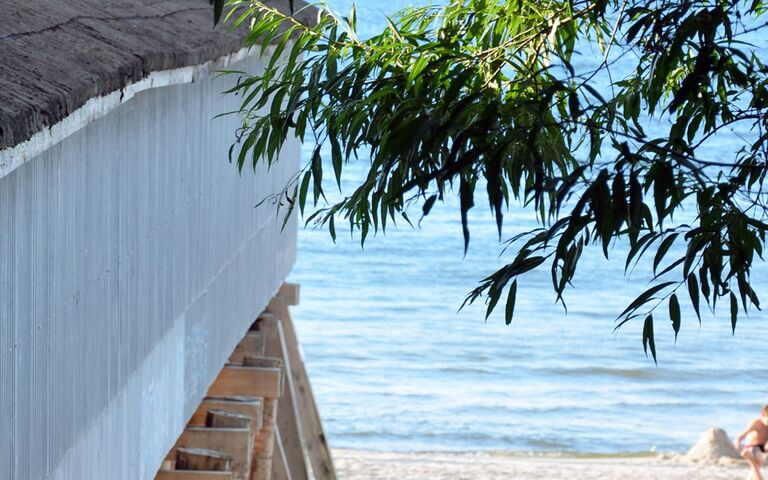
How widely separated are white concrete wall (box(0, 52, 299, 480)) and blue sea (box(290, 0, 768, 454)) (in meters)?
7.25

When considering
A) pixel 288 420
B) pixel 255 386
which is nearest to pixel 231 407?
pixel 255 386

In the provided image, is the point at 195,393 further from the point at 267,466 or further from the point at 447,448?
the point at 447,448

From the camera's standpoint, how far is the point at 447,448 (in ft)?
55.3

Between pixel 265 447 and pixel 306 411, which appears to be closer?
pixel 265 447

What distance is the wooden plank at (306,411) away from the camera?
31.9 ft

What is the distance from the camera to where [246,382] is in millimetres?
8188

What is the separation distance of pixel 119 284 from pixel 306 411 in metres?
5.63

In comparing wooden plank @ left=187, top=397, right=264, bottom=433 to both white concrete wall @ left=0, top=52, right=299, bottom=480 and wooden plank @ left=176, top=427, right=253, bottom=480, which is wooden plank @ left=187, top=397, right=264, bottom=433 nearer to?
wooden plank @ left=176, top=427, right=253, bottom=480

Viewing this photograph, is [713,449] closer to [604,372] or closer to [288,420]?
[604,372]

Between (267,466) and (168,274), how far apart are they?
3.26 m

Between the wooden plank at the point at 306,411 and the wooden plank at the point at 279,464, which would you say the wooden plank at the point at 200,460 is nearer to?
the wooden plank at the point at 279,464

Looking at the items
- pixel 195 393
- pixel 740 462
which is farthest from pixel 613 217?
pixel 740 462

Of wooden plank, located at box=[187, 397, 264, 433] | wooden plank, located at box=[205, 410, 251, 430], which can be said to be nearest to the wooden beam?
wooden plank, located at box=[205, 410, 251, 430]

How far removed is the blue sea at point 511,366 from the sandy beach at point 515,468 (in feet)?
2.71
